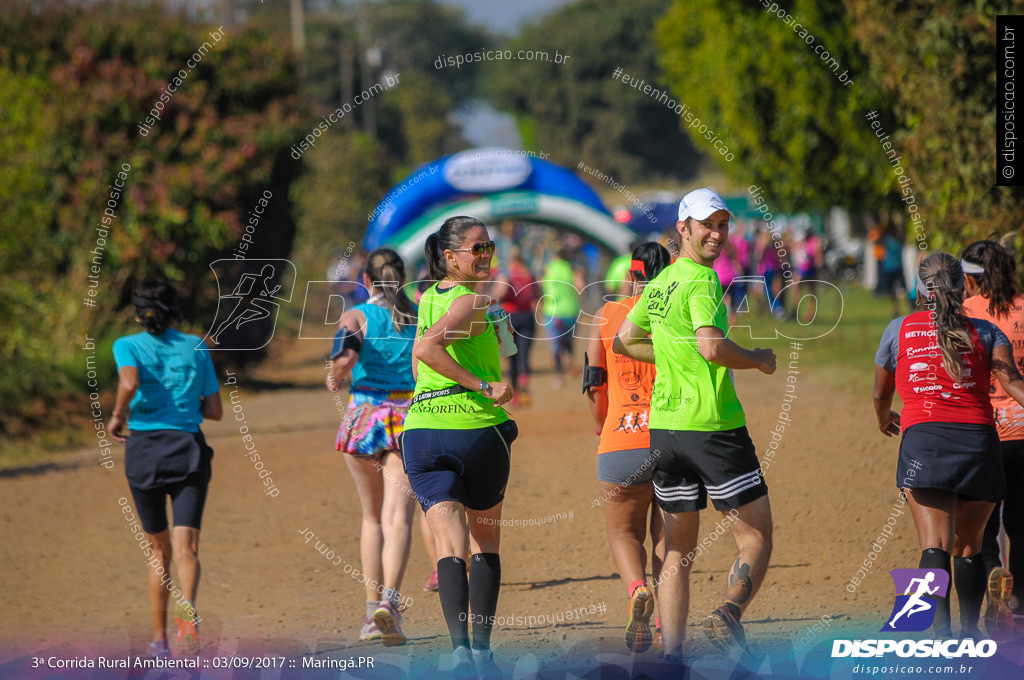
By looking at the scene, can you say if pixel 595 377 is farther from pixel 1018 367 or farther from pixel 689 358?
pixel 1018 367

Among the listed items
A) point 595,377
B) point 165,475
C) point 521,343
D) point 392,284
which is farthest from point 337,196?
point 595,377

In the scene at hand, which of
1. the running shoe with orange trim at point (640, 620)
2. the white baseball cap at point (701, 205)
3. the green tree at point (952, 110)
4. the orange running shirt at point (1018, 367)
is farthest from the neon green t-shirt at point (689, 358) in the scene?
the green tree at point (952, 110)

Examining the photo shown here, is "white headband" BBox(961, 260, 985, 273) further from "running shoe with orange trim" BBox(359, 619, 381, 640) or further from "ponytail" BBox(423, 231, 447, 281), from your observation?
"running shoe with orange trim" BBox(359, 619, 381, 640)

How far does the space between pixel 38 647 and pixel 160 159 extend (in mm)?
9936

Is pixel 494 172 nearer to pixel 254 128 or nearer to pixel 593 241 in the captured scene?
pixel 593 241

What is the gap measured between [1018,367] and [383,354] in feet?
9.48

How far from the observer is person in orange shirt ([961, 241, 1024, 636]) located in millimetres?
4523

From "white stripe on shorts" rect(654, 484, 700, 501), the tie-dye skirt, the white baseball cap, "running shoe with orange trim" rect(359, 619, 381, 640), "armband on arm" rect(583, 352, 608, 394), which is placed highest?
the white baseball cap

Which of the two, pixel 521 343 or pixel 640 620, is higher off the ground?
pixel 521 343

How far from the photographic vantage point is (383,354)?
5.07 meters

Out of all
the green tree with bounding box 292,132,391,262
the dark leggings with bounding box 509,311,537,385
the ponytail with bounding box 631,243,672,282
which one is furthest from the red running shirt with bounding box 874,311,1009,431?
the green tree with bounding box 292,132,391,262

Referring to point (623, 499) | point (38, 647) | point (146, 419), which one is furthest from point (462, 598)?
point (38, 647)

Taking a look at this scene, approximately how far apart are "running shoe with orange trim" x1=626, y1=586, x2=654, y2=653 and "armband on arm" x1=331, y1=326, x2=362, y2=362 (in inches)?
68.1

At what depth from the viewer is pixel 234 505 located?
27.9 ft
